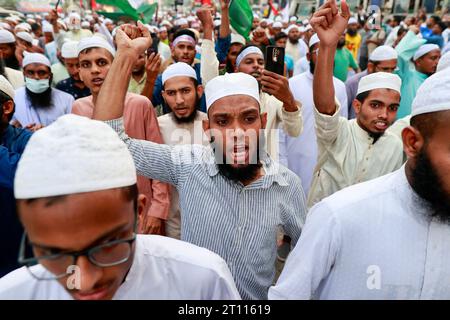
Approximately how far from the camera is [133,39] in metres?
1.73

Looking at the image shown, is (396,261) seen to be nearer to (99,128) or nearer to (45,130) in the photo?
(99,128)

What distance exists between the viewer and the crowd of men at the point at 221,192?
2.95 feet

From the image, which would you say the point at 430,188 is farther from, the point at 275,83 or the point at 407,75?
the point at 407,75

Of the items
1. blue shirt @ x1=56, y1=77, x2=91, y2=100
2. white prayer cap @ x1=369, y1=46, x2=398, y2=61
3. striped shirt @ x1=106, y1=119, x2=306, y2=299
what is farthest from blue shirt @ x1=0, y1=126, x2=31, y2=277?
white prayer cap @ x1=369, y1=46, x2=398, y2=61

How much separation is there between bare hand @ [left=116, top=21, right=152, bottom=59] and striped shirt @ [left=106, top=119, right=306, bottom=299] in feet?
1.22

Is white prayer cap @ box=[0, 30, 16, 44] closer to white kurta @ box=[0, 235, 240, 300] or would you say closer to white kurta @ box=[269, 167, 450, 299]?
white kurta @ box=[0, 235, 240, 300]

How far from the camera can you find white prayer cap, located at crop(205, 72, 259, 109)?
1.83 meters

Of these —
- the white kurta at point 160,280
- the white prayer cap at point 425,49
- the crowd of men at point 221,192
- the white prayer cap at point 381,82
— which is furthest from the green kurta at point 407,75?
the white kurta at point 160,280

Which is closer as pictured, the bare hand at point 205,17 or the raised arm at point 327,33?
the raised arm at point 327,33

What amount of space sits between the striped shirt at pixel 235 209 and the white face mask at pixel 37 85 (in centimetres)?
254

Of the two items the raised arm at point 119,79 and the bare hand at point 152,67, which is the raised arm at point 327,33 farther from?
the bare hand at point 152,67

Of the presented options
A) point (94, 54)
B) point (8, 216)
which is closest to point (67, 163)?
point (8, 216)
